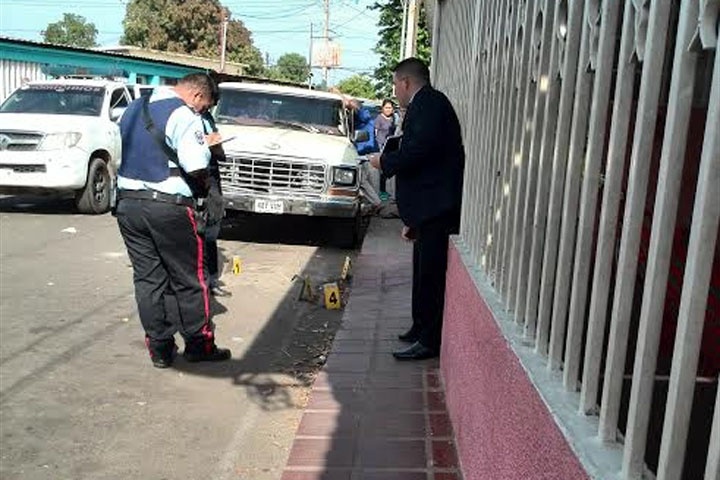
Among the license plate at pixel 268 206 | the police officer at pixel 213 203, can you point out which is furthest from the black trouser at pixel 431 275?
the license plate at pixel 268 206

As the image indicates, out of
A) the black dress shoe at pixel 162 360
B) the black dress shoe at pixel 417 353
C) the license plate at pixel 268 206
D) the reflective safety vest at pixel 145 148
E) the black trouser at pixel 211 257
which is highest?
the reflective safety vest at pixel 145 148

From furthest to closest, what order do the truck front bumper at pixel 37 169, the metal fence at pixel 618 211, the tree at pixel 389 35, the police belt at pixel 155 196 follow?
the tree at pixel 389 35 → the truck front bumper at pixel 37 169 → the police belt at pixel 155 196 → the metal fence at pixel 618 211

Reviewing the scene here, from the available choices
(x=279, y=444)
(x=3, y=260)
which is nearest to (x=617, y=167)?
(x=279, y=444)

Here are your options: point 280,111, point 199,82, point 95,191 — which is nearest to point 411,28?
point 280,111

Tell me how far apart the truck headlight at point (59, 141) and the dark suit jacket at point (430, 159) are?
25.7ft

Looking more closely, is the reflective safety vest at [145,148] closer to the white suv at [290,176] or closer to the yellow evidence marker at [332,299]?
the yellow evidence marker at [332,299]

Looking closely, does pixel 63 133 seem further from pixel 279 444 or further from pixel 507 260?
pixel 507 260

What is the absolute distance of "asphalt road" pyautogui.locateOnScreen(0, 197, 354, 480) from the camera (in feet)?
12.7

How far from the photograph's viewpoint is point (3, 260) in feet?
26.9

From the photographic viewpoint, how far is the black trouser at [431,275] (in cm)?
472

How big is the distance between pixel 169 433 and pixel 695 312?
339 centimetres

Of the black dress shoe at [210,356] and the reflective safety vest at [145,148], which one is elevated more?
the reflective safety vest at [145,148]

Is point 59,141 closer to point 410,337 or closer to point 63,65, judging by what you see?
point 410,337

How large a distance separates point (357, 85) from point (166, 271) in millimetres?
72484
